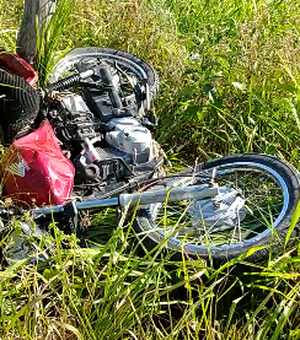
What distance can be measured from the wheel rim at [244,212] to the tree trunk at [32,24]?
1.41 metres

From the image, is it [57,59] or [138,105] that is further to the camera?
[57,59]

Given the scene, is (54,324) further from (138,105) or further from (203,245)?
(138,105)

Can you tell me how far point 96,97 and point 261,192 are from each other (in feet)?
3.63

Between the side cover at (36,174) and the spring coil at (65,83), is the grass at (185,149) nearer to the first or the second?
the side cover at (36,174)

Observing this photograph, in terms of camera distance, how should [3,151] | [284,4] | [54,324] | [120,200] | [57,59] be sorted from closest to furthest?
[54,324] → [120,200] → [3,151] → [57,59] → [284,4]

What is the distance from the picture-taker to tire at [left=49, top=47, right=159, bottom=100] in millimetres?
4480

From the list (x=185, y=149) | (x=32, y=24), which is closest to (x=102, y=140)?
(x=185, y=149)

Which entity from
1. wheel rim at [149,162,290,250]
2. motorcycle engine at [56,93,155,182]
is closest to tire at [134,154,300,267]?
wheel rim at [149,162,290,250]

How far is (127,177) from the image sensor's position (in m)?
3.58

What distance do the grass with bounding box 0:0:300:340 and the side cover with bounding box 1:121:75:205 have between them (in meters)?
0.25

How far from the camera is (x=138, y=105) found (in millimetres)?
4125

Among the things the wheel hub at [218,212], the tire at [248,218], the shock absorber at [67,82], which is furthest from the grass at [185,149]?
the shock absorber at [67,82]

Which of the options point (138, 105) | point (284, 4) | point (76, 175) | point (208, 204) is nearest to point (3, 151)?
point (76, 175)

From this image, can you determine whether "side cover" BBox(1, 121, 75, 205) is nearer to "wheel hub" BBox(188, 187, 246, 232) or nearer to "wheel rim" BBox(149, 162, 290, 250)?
"wheel rim" BBox(149, 162, 290, 250)
